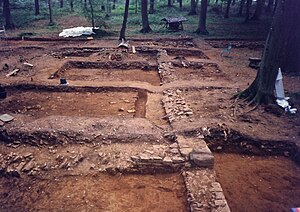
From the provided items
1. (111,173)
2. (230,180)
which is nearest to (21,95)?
(111,173)

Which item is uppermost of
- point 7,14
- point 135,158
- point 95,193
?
point 7,14

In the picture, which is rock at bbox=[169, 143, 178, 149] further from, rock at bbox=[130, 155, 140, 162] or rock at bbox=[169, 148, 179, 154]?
rock at bbox=[130, 155, 140, 162]

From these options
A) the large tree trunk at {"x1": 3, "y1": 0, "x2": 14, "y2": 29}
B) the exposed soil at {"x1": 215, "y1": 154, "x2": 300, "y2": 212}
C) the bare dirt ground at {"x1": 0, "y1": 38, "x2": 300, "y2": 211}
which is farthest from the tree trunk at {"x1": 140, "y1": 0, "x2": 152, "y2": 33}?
the exposed soil at {"x1": 215, "y1": 154, "x2": 300, "y2": 212}

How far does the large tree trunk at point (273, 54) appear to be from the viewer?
8.38 m

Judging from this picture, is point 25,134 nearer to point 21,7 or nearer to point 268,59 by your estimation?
point 268,59

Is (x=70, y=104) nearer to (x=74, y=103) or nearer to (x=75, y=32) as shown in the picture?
(x=74, y=103)

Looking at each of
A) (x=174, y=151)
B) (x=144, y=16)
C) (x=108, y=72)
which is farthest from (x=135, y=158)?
(x=144, y=16)

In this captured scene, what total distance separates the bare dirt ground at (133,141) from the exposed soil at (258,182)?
23 millimetres

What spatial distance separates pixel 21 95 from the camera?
10500 mm

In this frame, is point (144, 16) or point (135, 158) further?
point (144, 16)

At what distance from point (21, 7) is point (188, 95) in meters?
31.2

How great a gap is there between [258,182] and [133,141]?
3.16 meters

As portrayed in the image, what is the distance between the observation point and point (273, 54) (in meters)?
8.79

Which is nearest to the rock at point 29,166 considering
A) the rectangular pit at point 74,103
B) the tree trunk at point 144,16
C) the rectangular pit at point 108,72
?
the rectangular pit at point 74,103
